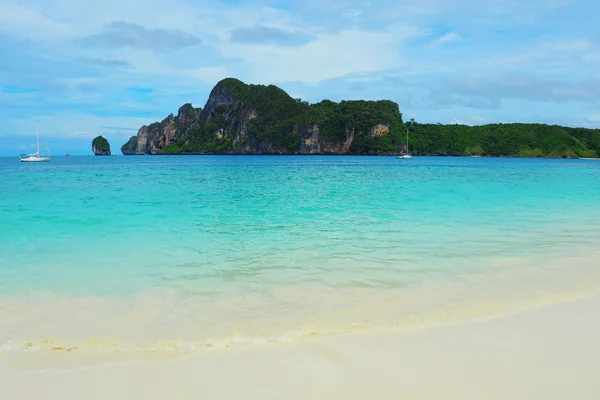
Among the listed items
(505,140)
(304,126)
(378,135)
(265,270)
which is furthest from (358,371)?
(505,140)

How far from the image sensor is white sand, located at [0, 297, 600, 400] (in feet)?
11.9

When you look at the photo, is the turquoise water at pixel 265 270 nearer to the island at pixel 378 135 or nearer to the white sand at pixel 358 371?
the white sand at pixel 358 371

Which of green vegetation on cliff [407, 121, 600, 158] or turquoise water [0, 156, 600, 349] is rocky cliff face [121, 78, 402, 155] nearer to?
green vegetation on cliff [407, 121, 600, 158]

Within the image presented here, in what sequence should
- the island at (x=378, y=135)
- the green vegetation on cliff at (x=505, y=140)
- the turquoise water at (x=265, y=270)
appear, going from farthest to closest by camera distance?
the island at (x=378, y=135), the green vegetation on cliff at (x=505, y=140), the turquoise water at (x=265, y=270)

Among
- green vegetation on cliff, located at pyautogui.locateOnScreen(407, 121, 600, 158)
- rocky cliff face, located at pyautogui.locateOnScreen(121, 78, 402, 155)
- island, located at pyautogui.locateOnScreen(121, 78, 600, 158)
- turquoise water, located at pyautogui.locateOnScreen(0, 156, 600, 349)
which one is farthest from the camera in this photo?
rocky cliff face, located at pyautogui.locateOnScreen(121, 78, 402, 155)

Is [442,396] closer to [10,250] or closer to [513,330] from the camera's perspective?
[513,330]

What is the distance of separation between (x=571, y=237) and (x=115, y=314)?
1089 cm

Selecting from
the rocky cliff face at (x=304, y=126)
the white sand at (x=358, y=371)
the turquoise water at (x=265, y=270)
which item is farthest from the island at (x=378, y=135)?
the white sand at (x=358, y=371)

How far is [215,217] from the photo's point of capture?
1472 centimetres

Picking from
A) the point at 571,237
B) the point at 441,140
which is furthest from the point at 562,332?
the point at 441,140

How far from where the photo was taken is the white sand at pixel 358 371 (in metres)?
3.62

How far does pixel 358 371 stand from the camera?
397 cm

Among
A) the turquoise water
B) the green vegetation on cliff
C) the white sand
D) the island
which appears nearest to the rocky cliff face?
the island

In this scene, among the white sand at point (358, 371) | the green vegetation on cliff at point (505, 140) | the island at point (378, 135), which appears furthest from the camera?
the island at point (378, 135)
